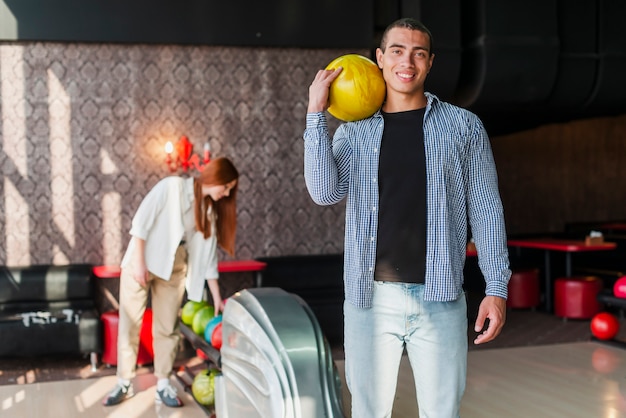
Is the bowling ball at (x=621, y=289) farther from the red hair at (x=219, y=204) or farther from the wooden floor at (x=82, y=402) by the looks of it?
the wooden floor at (x=82, y=402)

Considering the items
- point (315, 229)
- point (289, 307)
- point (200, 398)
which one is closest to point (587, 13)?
point (315, 229)

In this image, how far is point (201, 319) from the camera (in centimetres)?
541

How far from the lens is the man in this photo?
2182mm

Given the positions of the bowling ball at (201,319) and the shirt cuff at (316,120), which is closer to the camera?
the shirt cuff at (316,120)

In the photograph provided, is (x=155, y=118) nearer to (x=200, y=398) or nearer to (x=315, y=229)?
(x=315, y=229)

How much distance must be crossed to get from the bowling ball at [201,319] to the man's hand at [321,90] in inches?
134

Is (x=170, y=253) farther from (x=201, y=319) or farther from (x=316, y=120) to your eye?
(x=316, y=120)

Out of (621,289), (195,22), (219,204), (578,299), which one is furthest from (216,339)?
(578,299)

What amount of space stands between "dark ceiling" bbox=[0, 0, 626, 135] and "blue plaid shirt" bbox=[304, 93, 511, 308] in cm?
481

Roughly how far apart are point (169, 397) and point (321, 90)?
3.17 m

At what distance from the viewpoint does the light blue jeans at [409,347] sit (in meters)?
2.17

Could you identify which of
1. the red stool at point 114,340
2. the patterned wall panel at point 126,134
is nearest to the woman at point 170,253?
the red stool at point 114,340

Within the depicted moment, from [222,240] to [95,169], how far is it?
2341mm

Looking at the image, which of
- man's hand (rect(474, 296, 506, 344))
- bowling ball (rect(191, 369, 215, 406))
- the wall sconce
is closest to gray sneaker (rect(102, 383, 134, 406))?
bowling ball (rect(191, 369, 215, 406))
